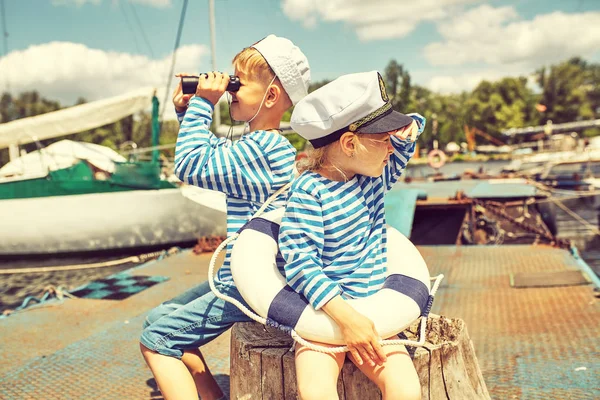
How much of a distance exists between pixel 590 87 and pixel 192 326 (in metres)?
79.9

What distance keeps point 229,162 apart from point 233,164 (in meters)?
0.02

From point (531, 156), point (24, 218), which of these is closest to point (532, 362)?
point (24, 218)

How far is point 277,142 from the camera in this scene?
2000mm

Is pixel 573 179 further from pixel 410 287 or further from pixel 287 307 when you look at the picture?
pixel 287 307

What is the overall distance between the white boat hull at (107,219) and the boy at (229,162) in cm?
796

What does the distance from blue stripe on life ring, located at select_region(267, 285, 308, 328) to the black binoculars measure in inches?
31.9

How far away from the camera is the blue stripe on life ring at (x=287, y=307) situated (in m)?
1.60

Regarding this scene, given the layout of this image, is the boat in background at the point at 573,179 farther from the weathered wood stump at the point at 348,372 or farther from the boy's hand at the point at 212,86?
the boy's hand at the point at 212,86

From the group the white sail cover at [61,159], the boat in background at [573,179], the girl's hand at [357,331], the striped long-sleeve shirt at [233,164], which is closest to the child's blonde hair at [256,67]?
the striped long-sleeve shirt at [233,164]

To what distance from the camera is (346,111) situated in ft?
5.49

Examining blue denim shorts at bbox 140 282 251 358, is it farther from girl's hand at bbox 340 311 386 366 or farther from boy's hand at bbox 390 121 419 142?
boy's hand at bbox 390 121 419 142

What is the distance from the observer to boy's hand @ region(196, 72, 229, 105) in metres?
1.98

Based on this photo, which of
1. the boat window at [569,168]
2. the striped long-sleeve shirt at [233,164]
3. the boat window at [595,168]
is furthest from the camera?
the boat window at [569,168]

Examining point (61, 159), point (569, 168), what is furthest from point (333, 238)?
point (569, 168)
